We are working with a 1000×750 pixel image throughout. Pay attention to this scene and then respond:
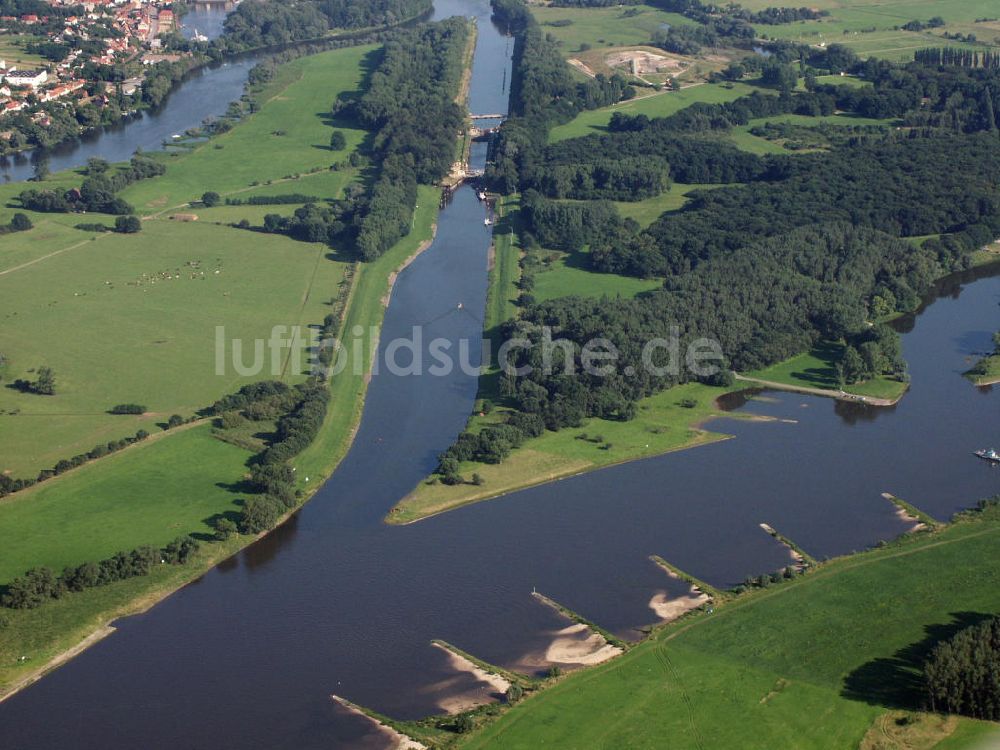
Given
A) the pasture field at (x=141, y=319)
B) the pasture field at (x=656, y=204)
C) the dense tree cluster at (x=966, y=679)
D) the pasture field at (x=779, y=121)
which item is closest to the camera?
the dense tree cluster at (x=966, y=679)

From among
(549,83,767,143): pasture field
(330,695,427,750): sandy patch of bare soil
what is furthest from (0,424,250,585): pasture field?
(549,83,767,143): pasture field

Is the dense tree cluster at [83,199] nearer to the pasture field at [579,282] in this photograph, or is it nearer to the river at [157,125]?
the river at [157,125]

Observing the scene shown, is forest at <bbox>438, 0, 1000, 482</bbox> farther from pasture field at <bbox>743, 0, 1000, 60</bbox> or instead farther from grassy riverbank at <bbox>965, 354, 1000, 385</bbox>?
pasture field at <bbox>743, 0, 1000, 60</bbox>

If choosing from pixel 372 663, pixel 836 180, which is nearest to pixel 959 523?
pixel 372 663

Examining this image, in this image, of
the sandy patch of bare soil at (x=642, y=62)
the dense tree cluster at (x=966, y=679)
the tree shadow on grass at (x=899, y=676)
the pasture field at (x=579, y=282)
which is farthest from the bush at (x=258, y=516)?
the sandy patch of bare soil at (x=642, y=62)

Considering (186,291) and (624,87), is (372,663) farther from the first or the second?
(624,87)

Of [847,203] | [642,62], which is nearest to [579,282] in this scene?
[847,203]
